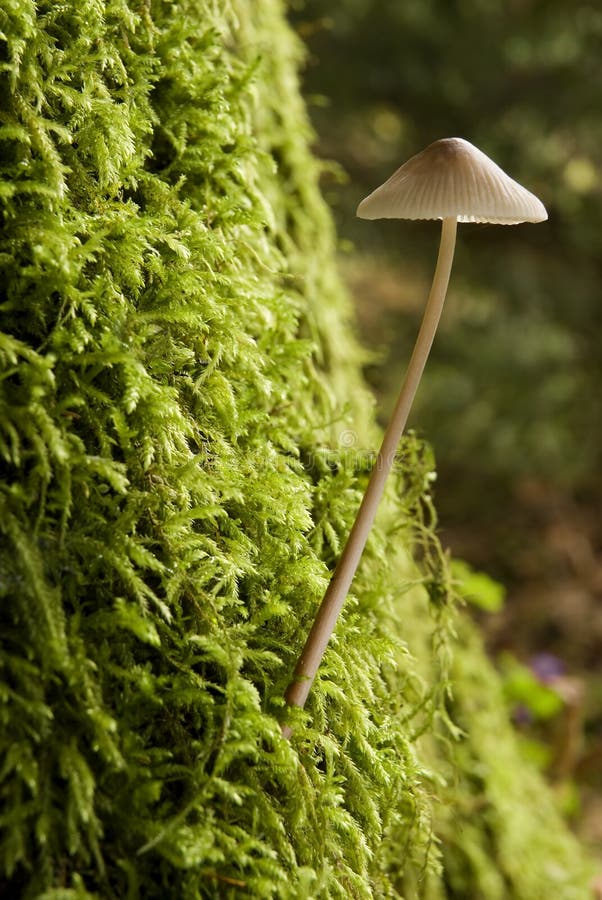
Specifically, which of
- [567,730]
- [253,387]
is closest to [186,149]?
[253,387]

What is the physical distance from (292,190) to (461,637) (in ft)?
3.90

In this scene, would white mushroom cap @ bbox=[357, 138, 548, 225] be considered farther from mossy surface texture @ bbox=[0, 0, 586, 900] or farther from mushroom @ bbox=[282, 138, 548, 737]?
mossy surface texture @ bbox=[0, 0, 586, 900]

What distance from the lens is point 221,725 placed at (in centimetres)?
87

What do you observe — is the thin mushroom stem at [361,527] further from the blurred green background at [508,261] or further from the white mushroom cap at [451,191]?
the blurred green background at [508,261]

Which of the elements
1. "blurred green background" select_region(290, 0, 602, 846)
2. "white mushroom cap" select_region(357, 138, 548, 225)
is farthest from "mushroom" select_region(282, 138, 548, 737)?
"blurred green background" select_region(290, 0, 602, 846)

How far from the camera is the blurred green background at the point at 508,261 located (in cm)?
448

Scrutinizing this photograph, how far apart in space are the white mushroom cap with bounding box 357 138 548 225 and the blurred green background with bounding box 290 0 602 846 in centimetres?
352

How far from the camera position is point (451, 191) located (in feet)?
3.12

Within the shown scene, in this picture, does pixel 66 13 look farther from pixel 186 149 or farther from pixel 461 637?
pixel 461 637

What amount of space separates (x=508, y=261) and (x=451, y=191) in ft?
13.6

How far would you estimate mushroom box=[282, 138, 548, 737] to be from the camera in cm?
94

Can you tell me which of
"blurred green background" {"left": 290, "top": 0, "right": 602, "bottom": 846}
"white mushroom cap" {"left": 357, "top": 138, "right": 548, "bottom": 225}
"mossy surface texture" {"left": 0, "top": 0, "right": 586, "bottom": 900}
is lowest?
"mossy surface texture" {"left": 0, "top": 0, "right": 586, "bottom": 900}

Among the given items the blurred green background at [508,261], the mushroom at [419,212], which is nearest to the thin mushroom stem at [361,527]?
the mushroom at [419,212]

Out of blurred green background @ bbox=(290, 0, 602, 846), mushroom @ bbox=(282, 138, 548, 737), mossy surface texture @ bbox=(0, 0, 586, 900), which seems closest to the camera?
mossy surface texture @ bbox=(0, 0, 586, 900)
